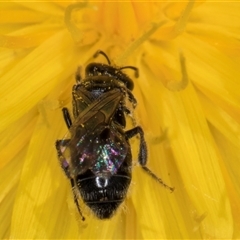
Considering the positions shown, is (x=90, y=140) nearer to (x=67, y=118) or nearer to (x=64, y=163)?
(x=64, y=163)

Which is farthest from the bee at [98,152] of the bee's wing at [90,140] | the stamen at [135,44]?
the stamen at [135,44]

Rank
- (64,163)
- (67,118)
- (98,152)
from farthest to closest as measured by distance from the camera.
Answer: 1. (67,118)
2. (64,163)
3. (98,152)

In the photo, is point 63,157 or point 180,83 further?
point 180,83

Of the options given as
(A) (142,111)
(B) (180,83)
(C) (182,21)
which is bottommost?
(A) (142,111)

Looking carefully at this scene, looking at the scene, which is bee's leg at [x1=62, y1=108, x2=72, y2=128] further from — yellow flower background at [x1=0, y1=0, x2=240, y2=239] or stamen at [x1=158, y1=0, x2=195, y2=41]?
stamen at [x1=158, y1=0, x2=195, y2=41]

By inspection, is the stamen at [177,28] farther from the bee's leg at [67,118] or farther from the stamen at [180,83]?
the bee's leg at [67,118]

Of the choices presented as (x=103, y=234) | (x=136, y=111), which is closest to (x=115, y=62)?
(x=136, y=111)

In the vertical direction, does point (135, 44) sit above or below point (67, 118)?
above

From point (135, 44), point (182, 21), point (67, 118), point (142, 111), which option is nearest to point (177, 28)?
point (182, 21)

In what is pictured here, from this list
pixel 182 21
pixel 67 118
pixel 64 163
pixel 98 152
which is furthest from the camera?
pixel 182 21
